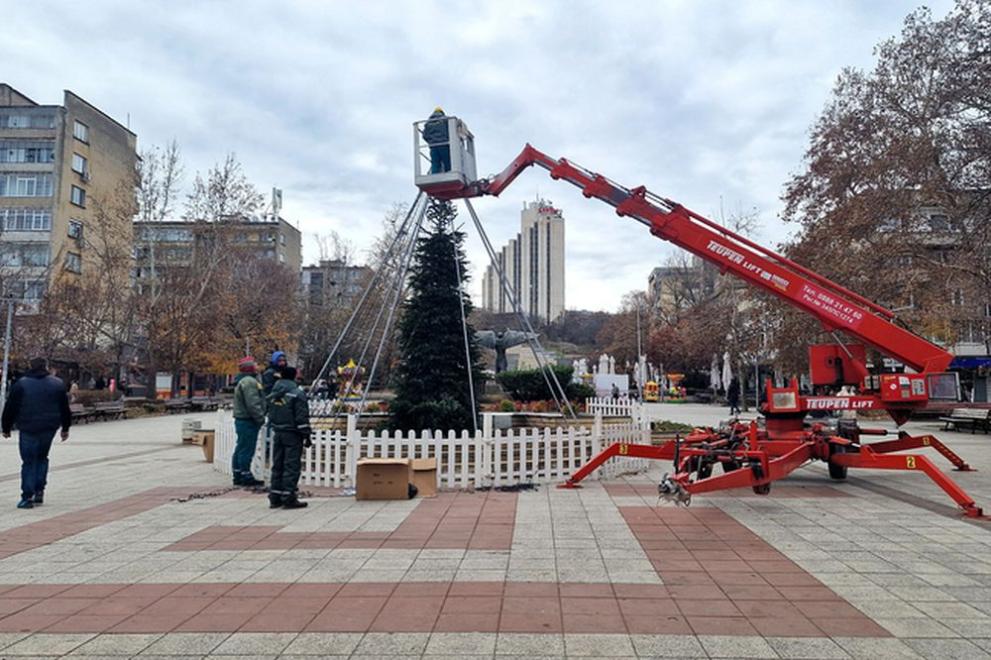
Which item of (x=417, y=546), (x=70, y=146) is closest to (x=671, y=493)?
(x=417, y=546)

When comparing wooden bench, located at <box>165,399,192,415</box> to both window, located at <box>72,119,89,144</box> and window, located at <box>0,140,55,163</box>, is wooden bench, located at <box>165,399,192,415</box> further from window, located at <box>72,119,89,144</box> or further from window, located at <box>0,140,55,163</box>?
window, located at <box>72,119,89,144</box>

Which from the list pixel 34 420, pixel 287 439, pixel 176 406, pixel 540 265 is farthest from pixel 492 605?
pixel 540 265

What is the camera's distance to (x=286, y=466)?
7.83 metres

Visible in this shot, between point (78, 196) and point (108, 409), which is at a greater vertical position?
point (78, 196)

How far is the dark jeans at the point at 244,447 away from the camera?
9.33 m

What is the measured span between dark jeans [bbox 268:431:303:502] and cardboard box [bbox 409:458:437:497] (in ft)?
4.64

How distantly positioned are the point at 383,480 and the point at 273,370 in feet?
6.96

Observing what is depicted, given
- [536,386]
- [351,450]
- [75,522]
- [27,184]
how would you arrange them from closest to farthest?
[75,522] < [351,450] < [536,386] < [27,184]

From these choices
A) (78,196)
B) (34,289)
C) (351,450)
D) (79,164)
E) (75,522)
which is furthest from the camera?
(78,196)

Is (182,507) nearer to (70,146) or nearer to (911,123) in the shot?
(911,123)

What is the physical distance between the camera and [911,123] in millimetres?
20719

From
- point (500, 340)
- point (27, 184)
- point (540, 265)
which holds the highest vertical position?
point (540, 265)

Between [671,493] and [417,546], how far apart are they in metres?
2.70

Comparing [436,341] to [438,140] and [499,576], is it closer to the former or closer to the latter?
[438,140]
